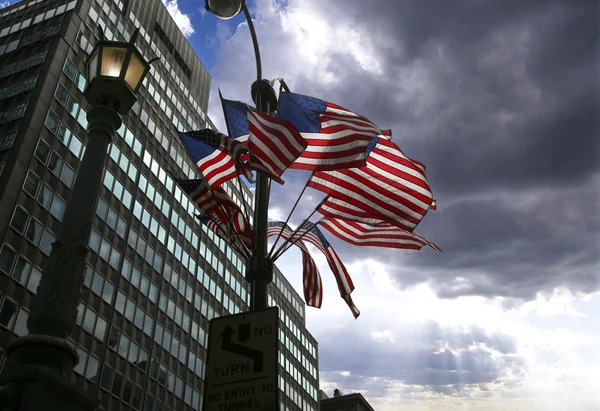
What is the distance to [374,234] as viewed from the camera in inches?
575

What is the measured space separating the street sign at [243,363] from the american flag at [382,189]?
18.9 ft

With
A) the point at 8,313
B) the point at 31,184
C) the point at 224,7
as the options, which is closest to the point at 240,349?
the point at 224,7

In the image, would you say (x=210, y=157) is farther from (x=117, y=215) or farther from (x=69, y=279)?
(x=117, y=215)

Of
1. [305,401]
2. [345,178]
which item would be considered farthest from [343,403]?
[345,178]

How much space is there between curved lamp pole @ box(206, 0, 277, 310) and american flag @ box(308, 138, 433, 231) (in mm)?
2447

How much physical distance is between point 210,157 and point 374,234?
15.7 feet

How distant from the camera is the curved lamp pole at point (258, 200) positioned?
8133mm

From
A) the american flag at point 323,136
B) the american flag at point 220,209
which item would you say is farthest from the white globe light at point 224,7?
the american flag at point 220,209

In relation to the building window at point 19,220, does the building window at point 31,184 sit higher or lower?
higher

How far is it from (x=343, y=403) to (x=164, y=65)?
65.9 metres

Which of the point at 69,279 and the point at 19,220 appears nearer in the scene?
the point at 69,279

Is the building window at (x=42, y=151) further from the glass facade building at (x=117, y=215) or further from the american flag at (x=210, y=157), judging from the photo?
the american flag at (x=210, y=157)

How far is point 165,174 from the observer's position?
56406mm

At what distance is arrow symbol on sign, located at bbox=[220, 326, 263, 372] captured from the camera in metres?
6.75
